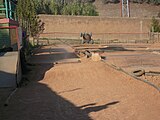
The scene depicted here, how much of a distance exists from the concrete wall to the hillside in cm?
2840

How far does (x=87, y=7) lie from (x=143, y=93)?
208ft

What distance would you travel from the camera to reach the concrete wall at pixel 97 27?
52844 mm

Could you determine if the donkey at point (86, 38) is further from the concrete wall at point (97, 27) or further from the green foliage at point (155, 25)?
the green foliage at point (155, 25)

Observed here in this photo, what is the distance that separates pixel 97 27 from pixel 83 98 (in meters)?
43.9

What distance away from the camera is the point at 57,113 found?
947 cm

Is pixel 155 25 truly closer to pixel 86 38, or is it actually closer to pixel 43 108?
pixel 86 38

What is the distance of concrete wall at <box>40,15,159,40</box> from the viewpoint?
52.8 metres

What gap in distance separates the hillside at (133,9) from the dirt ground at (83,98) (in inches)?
2743

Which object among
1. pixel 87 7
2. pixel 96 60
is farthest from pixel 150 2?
pixel 96 60

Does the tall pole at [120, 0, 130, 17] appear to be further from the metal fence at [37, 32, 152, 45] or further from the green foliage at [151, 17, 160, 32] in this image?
the metal fence at [37, 32, 152, 45]

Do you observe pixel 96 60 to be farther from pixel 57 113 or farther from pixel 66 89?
pixel 57 113

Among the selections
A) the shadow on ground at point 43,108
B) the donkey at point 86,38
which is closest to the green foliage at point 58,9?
the donkey at point 86,38

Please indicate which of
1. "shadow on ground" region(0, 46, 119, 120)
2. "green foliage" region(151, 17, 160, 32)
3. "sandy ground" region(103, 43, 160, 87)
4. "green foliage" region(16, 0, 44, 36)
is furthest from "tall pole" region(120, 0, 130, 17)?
"shadow on ground" region(0, 46, 119, 120)

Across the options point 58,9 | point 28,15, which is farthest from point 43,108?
point 58,9
